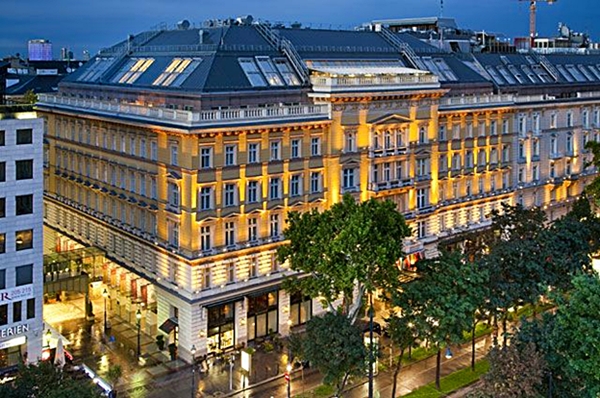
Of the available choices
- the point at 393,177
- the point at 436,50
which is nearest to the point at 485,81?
the point at 436,50

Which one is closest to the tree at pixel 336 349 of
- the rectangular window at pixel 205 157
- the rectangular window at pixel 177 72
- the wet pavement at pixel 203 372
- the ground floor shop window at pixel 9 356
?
the wet pavement at pixel 203 372

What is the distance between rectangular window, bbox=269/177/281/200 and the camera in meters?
77.4

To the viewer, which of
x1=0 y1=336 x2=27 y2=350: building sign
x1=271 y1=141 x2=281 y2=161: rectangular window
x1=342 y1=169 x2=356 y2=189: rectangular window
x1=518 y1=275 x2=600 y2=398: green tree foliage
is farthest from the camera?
x1=342 y1=169 x2=356 y2=189: rectangular window

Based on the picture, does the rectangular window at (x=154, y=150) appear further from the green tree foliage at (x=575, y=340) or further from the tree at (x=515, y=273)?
the green tree foliage at (x=575, y=340)

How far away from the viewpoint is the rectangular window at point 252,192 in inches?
2978

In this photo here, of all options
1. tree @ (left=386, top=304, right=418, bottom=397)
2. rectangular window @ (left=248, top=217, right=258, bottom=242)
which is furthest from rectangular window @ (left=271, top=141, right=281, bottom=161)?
tree @ (left=386, top=304, right=418, bottom=397)

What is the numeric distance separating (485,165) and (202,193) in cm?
4581

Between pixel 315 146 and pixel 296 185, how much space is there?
16.0 feet

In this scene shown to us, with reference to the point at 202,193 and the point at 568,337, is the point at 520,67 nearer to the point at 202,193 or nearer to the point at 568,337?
the point at 202,193

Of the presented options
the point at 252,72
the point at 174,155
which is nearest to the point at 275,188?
the point at 174,155

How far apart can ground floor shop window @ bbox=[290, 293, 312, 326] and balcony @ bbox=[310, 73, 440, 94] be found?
22247 millimetres

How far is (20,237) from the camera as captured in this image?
6406cm

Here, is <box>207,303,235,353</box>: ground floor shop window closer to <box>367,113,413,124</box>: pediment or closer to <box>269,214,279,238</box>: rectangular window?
<box>269,214,279,238</box>: rectangular window

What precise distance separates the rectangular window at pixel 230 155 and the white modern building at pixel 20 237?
17.4 meters
